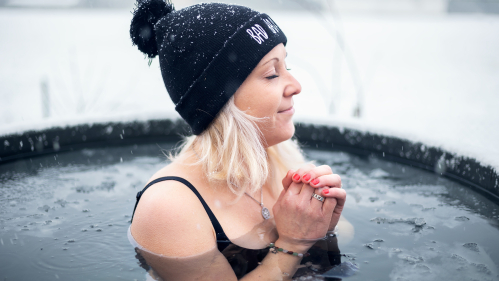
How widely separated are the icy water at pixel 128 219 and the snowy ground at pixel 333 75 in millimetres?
324

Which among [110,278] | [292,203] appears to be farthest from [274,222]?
[110,278]

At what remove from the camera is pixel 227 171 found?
177 centimetres

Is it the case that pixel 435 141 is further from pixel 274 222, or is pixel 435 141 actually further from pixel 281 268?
pixel 281 268

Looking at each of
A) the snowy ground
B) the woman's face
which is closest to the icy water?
the snowy ground

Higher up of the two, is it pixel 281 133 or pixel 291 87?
pixel 291 87

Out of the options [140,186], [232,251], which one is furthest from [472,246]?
[140,186]

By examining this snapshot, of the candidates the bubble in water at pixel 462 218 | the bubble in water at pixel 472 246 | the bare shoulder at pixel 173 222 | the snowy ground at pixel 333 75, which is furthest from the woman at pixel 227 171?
the snowy ground at pixel 333 75

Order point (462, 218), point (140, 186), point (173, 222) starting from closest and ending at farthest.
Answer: point (173, 222) < point (462, 218) < point (140, 186)

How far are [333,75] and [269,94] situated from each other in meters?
8.43

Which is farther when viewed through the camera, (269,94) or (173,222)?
(269,94)

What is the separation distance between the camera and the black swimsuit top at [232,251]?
1654mm

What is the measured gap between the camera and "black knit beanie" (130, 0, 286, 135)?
5.69 ft

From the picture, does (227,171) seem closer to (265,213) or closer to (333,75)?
(265,213)

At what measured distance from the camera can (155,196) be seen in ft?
5.16
